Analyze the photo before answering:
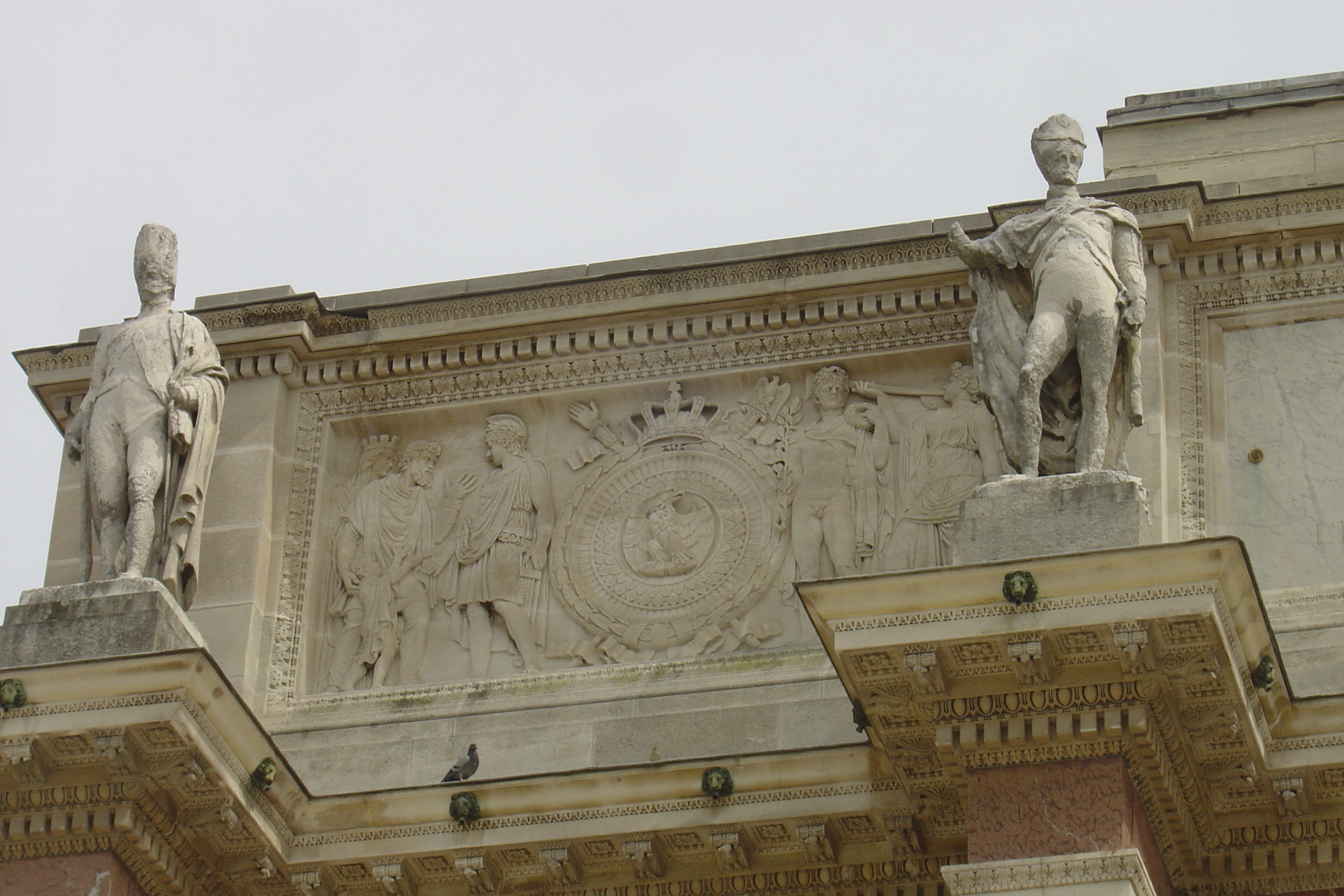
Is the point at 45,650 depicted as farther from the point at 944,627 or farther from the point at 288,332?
the point at 944,627

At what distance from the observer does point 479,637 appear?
17.3m

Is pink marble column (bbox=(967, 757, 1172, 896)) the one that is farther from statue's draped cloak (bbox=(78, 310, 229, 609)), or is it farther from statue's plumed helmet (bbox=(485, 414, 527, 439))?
statue's draped cloak (bbox=(78, 310, 229, 609))

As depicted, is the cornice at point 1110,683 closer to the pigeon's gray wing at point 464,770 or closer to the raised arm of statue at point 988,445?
the pigeon's gray wing at point 464,770

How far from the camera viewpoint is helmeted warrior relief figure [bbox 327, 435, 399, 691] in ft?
57.2

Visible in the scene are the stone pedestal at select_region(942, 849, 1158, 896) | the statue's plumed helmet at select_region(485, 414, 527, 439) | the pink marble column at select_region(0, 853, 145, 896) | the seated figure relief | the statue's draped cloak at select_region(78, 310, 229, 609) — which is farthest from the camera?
the statue's plumed helmet at select_region(485, 414, 527, 439)

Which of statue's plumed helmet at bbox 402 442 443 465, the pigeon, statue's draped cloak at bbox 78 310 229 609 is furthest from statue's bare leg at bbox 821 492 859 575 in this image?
statue's draped cloak at bbox 78 310 229 609

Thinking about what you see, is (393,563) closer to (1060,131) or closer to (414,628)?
(414,628)

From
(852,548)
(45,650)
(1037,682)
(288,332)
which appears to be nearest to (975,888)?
(1037,682)

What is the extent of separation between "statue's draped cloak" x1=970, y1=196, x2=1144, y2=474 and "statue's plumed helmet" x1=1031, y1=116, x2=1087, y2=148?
1.16 ft

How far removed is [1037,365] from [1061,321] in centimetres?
31

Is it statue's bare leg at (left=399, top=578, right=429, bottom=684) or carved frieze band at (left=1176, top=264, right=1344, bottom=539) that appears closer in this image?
carved frieze band at (left=1176, top=264, right=1344, bottom=539)

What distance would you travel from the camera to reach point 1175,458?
16.6 meters

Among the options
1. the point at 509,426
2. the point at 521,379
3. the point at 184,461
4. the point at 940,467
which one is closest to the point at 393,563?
the point at 509,426

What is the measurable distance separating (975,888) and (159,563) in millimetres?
5034
